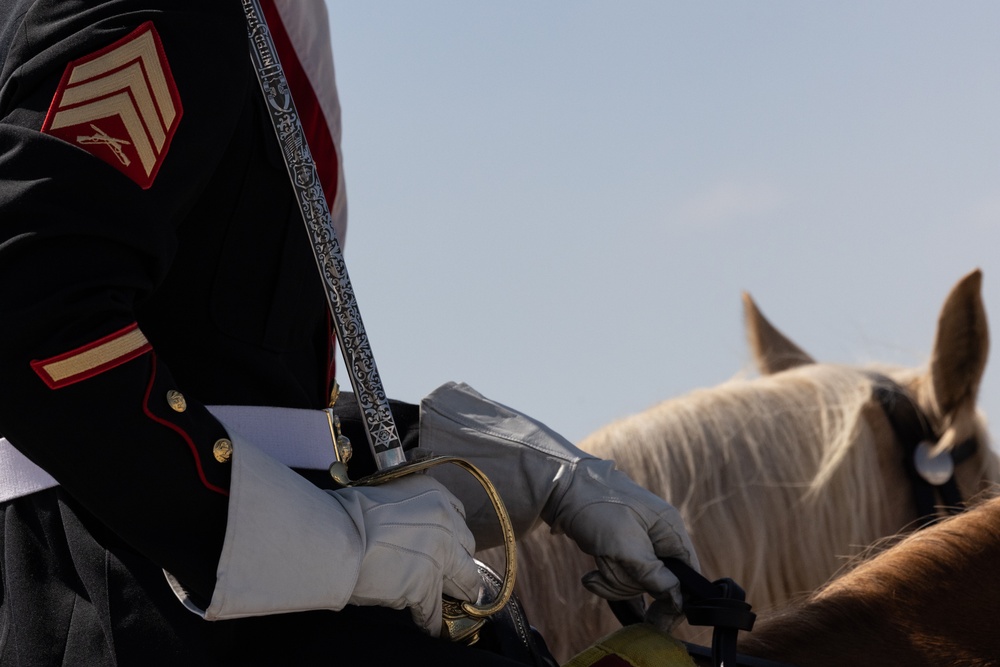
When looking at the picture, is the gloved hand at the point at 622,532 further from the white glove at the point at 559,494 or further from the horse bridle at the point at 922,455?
the horse bridle at the point at 922,455

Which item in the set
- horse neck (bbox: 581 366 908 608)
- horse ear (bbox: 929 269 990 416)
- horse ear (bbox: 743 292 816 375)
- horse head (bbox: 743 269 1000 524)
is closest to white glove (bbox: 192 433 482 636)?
horse neck (bbox: 581 366 908 608)

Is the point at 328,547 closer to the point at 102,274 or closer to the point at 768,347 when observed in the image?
the point at 102,274

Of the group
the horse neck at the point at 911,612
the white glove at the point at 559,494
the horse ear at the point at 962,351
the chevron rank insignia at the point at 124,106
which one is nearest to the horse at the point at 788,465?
the horse ear at the point at 962,351

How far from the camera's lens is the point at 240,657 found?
145cm

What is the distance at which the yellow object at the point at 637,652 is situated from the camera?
173 centimetres

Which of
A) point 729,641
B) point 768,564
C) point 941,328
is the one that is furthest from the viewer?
point 941,328

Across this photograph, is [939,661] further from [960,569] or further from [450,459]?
[450,459]

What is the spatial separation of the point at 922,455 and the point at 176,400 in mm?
2422

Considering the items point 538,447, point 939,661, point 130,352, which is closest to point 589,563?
point 538,447

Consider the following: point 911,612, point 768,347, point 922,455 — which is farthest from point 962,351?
point 911,612

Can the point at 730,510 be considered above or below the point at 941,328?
below

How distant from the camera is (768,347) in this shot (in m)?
4.14

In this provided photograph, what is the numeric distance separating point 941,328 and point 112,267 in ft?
8.66

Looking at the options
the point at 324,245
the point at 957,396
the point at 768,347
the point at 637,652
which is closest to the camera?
the point at 324,245
